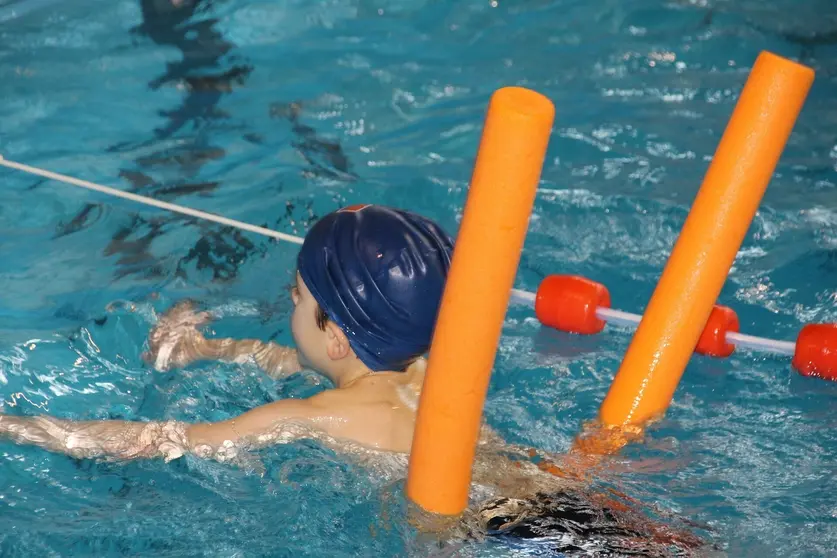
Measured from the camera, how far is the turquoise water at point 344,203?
3.14 meters

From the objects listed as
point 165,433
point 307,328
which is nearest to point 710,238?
point 307,328

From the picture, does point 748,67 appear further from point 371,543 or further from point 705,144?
point 371,543

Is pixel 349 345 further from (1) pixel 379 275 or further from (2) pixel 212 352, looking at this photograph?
(2) pixel 212 352

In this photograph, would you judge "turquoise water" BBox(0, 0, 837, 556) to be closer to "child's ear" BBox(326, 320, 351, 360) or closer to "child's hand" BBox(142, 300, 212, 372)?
"child's hand" BBox(142, 300, 212, 372)

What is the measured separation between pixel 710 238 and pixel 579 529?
38.1 inches

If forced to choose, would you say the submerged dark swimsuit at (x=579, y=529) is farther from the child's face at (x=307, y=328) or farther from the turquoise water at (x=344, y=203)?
the child's face at (x=307, y=328)

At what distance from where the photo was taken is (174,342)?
3988 mm

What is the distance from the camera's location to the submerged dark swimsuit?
2.82 m

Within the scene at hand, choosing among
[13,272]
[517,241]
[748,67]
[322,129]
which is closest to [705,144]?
[748,67]

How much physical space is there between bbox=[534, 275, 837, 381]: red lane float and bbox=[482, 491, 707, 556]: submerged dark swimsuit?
808 millimetres

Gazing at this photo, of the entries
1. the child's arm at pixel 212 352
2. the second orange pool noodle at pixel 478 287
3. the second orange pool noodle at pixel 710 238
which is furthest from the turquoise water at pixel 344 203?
the second orange pool noodle at pixel 478 287

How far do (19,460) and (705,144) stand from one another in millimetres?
4579

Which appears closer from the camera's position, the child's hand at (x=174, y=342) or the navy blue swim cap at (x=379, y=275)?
the navy blue swim cap at (x=379, y=275)

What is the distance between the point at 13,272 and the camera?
4.77 meters
